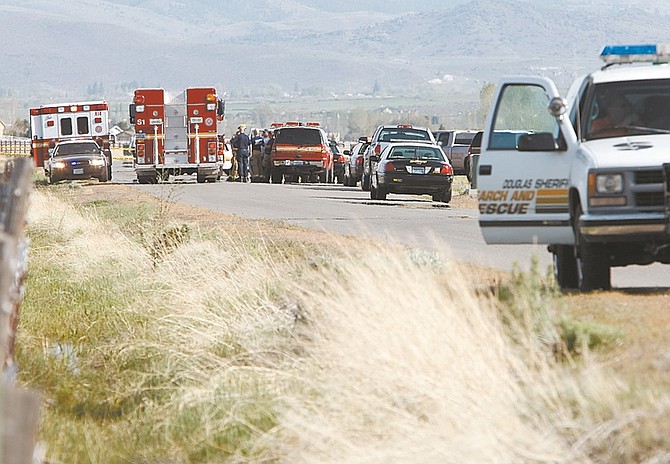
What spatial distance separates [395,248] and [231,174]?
4096cm

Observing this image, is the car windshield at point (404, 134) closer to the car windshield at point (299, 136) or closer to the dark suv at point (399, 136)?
the dark suv at point (399, 136)

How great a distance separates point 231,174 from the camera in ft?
172

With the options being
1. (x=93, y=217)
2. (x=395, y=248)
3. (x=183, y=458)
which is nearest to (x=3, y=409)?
(x=183, y=458)

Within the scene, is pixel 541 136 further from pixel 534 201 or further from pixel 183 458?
pixel 183 458

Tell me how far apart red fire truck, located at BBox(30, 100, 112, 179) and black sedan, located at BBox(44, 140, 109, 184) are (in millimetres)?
4122

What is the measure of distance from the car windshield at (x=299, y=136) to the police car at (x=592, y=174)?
33.2 metres

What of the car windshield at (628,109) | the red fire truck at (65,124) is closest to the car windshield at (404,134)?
the red fire truck at (65,124)

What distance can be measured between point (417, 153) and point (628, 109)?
68.4 feet

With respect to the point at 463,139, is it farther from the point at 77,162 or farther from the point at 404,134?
the point at 404,134

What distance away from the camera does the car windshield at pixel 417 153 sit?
109 ft

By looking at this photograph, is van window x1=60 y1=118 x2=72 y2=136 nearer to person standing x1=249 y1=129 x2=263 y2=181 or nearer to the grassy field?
person standing x1=249 y1=129 x2=263 y2=181

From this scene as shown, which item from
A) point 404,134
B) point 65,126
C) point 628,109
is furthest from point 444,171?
point 65,126

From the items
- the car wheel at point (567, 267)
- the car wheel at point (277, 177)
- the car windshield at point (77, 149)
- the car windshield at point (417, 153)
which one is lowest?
the car wheel at point (277, 177)

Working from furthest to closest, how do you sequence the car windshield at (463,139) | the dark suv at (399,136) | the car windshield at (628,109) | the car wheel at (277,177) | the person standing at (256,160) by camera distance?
the car windshield at (463,139)
the person standing at (256,160)
the car wheel at (277,177)
the dark suv at (399,136)
the car windshield at (628,109)
